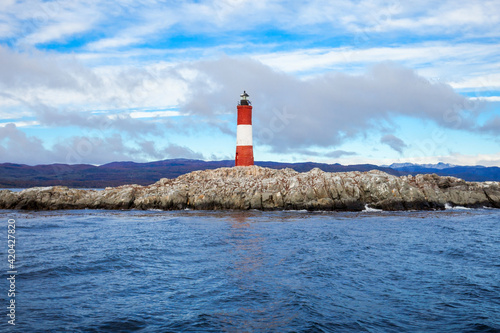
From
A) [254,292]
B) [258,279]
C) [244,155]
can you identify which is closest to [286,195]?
[244,155]

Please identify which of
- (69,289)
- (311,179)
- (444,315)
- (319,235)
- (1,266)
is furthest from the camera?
(311,179)

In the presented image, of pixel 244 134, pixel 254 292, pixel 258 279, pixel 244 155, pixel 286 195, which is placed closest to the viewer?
pixel 254 292

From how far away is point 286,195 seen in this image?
124ft

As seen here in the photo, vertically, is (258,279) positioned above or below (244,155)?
below

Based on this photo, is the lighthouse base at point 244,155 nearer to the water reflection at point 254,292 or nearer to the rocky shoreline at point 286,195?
the rocky shoreline at point 286,195

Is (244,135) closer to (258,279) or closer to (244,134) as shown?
(244,134)

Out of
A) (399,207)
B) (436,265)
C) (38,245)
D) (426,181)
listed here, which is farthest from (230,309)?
(426,181)

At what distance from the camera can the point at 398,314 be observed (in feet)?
33.1

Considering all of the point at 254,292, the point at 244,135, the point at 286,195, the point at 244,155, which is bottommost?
the point at 254,292

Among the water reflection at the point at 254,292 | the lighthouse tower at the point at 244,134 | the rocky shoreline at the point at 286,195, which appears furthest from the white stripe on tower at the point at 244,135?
the water reflection at the point at 254,292

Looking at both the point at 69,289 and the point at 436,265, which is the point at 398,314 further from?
the point at 69,289

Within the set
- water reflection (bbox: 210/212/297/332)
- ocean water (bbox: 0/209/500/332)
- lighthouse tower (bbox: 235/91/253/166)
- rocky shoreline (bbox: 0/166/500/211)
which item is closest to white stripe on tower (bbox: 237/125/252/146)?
lighthouse tower (bbox: 235/91/253/166)

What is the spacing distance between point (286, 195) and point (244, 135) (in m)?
Result: 13.4

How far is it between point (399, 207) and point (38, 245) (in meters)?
29.6
